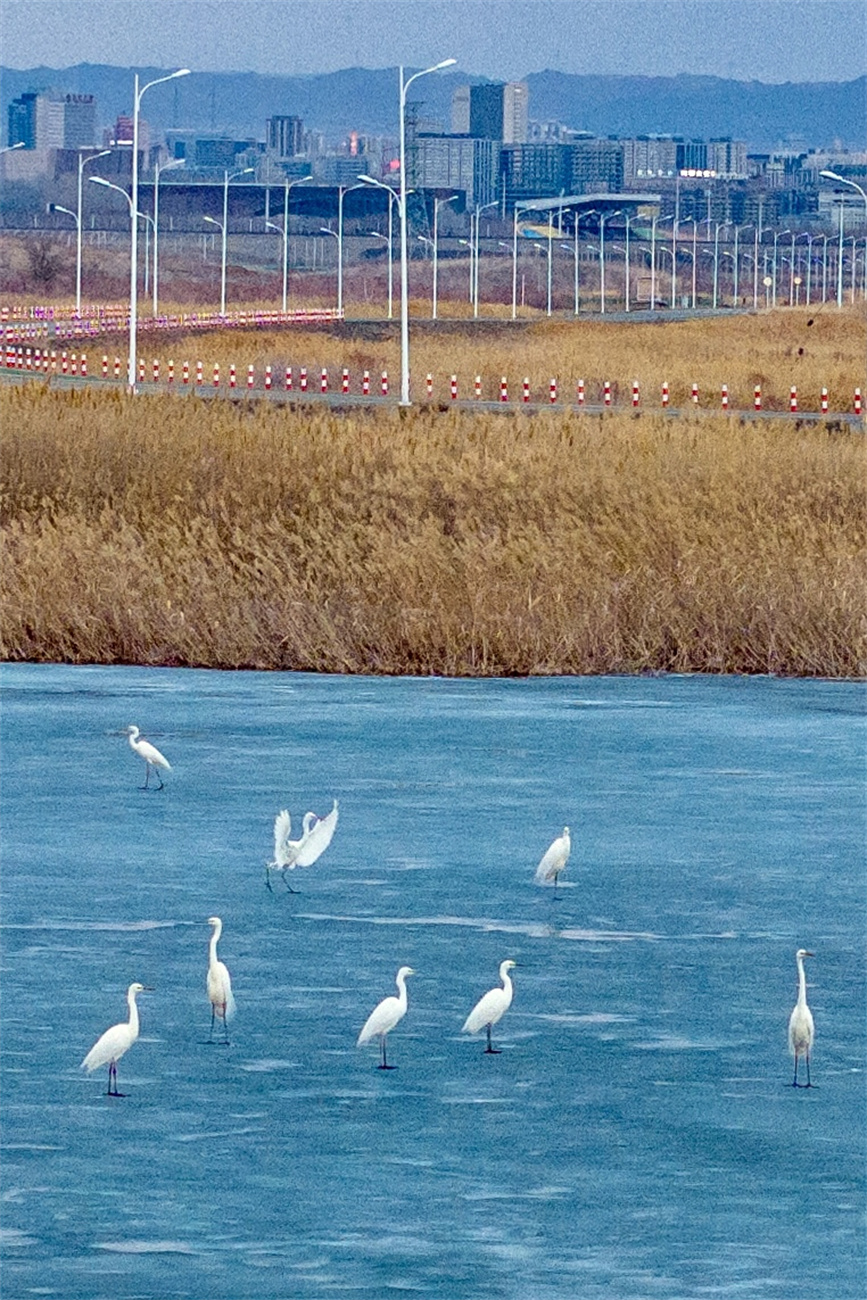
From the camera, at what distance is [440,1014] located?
31.1 ft

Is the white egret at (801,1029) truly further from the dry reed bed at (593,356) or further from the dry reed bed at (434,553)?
the dry reed bed at (593,356)

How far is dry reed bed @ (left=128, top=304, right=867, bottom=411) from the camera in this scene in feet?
219

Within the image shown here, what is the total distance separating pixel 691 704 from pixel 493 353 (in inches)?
2749

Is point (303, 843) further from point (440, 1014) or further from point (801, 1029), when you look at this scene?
point (801, 1029)

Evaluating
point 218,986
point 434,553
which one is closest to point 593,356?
point 434,553

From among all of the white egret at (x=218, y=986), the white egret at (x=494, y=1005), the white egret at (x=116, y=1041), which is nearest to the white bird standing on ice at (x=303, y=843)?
the white egret at (x=218, y=986)

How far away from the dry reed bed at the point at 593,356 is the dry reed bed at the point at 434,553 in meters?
33.0

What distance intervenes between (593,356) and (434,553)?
6162 cm

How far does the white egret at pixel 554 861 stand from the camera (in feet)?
36.6

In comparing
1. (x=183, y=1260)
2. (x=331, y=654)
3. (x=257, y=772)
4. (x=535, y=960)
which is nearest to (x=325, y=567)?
(x=331, y=654)

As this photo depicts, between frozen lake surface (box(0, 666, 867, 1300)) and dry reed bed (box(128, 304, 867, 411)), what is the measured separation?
46.0 meters

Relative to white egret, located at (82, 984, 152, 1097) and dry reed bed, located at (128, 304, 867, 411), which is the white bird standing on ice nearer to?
white egret, located at (82, 984, 152, 1097)

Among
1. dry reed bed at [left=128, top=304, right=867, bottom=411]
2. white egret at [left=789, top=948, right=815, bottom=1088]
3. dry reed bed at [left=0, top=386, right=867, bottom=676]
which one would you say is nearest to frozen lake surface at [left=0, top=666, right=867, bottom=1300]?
white egret at [left=789, top=948, right=815, bottom=1088]

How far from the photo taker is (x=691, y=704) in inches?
709
